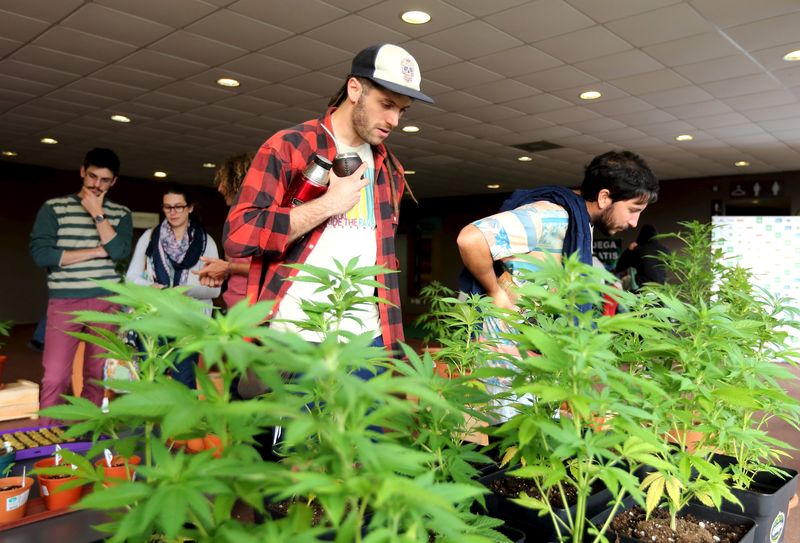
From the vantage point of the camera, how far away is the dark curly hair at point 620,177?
2.08 m

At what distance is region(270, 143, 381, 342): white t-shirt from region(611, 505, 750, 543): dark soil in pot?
2.33 ft

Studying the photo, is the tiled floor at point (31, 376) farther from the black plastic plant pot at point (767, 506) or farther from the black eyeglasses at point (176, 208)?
the black eyeglasses at point (176, 208)

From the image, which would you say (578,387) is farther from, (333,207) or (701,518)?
(333,207)

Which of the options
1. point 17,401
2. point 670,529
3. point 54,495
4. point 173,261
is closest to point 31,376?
point 173,261

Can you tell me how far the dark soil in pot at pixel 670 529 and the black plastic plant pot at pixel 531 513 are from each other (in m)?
0.04

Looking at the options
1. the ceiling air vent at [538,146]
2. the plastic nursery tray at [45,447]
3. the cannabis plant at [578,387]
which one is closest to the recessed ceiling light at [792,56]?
the ceiling air vent at [538,146]

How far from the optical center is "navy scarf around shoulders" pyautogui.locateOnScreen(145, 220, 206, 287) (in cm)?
342

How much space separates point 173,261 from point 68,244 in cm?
56

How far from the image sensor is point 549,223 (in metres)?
1.90

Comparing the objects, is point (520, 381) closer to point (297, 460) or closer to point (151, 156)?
point (297, 460)

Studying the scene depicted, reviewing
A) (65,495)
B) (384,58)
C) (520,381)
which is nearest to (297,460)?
(520,381)

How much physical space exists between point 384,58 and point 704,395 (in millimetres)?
1097

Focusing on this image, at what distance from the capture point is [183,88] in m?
6.32

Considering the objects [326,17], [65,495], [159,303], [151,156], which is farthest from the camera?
[151,156]
